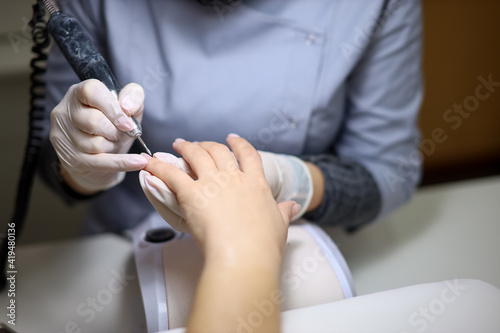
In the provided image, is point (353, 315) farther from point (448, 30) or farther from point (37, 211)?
point (448, 30)

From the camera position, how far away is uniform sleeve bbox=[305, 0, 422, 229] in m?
0.83

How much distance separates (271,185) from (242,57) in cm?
26

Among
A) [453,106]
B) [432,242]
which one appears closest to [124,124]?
[432,242]

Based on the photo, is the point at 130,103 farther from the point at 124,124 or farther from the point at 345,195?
the point at 345,195

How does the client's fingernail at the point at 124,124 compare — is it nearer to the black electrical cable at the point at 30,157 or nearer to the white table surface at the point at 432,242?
the black electrical cable at the point at 30,157

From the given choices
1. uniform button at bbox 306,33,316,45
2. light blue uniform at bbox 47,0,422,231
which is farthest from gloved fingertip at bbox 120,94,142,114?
uniform button at bbox 306,33,316,45

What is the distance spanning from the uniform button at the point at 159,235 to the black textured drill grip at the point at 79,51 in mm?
229

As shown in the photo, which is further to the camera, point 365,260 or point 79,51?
point 365,260

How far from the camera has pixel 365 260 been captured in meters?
0.87

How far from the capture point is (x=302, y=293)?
1.94 ft

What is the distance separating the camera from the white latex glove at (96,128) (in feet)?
1.91

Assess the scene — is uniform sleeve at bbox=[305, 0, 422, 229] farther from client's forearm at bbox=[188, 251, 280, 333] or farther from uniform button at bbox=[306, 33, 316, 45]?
client's forearm at bbox=[188, 251, 280, 333]

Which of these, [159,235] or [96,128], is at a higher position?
[96,128]

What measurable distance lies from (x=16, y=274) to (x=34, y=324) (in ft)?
0.44
